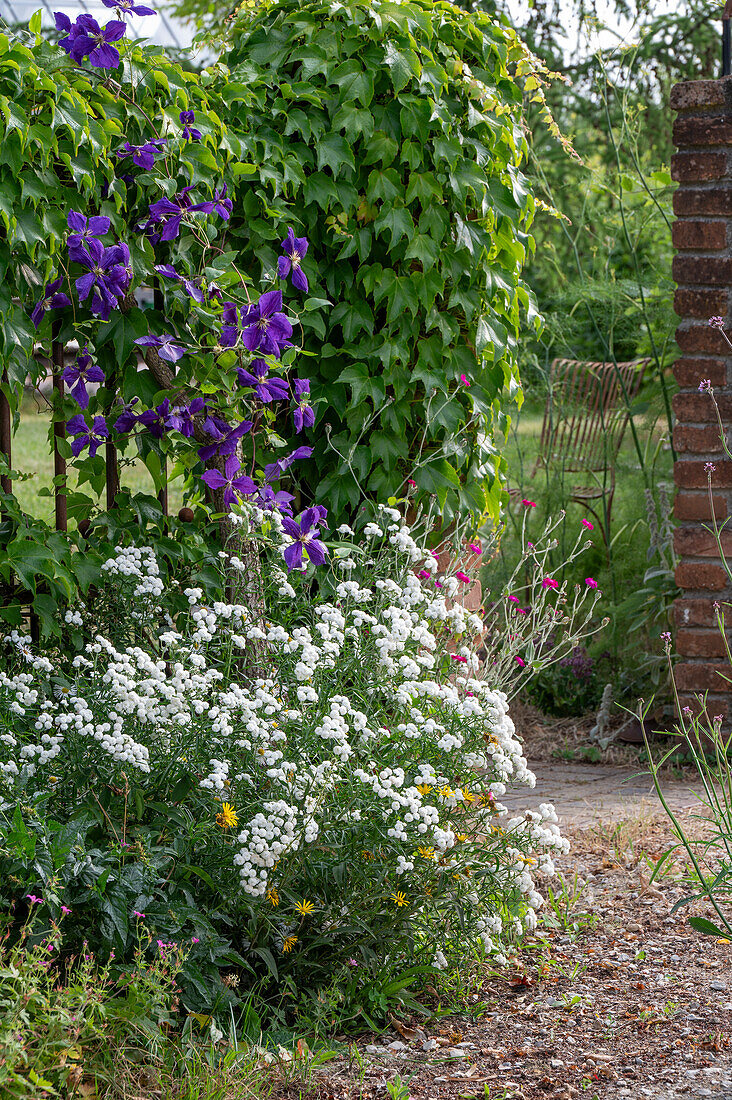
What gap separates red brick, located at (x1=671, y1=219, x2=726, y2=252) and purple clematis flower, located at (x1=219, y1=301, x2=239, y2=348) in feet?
6.54

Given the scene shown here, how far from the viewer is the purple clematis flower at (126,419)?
2.69 metres

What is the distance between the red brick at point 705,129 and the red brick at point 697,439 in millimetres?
1005

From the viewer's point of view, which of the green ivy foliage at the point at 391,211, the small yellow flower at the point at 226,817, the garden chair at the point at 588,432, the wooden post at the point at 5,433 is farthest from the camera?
the garden chair at the point at 588,432

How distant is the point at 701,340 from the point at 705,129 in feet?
2.42

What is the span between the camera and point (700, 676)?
3926 mm

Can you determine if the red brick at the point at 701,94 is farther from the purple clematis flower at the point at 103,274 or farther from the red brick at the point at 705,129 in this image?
the purple clematis flower at the point at 103,274

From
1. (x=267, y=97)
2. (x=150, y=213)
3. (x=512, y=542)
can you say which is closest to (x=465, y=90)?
(x=267, y=97)

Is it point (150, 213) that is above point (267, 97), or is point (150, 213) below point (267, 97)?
below

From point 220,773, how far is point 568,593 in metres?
3.05

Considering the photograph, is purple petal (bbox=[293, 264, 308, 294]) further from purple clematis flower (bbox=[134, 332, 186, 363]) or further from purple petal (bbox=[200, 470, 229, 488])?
purple petal (bbox=[200, 470, 229, 488])

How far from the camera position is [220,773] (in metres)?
2.02

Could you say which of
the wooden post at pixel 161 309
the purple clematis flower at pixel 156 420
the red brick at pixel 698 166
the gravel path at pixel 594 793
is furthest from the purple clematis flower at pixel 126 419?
the red brick at pixel 698 166

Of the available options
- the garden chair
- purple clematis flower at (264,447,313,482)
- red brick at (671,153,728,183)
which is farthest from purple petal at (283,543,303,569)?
the garden chair

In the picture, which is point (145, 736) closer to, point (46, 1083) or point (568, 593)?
point (46, 1083)
